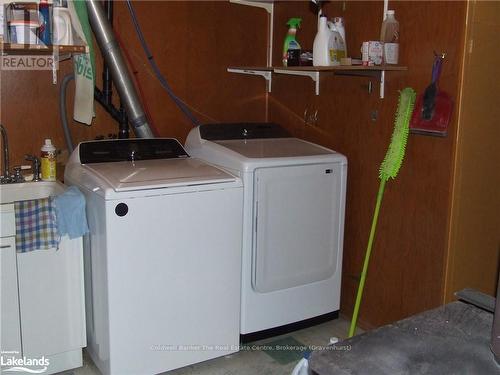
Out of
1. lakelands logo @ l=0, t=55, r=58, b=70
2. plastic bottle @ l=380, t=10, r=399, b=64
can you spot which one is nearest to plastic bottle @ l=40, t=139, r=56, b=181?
lakelands logo @ l=0, t=55, r=58, b=70

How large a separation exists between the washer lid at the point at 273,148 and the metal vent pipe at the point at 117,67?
1.45 ft

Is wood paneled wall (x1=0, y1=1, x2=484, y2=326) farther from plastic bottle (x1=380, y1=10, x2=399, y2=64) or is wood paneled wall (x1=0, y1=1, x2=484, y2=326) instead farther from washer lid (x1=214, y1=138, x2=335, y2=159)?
washer lid (x1=214, y1=138, x2=335, y2=159)

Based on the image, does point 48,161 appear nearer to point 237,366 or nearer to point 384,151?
point 237,366

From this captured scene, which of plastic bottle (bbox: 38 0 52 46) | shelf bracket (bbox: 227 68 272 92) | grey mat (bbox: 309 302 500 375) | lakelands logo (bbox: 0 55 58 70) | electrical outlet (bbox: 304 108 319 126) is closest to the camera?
grey mat (bbox: 309 302 500 375)

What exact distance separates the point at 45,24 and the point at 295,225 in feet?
5.06

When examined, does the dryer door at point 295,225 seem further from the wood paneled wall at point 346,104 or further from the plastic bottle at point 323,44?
the plastic bottle at point 323,44

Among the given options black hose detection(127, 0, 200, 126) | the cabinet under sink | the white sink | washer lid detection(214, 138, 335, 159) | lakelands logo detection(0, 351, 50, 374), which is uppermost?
black hose detection(127, 0, 200, 126)

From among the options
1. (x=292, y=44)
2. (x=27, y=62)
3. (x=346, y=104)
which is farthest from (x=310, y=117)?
(x=27, y=62)

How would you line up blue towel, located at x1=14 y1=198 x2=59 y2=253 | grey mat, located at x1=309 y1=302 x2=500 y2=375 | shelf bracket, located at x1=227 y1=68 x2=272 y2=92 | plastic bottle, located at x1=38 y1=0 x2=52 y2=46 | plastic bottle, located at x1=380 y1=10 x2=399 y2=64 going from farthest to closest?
1. shelf bracket, located at x1=227 y1=68 x2=272 y2=92
2. plastic bottle, located at x1=380 y1=10 x2=399 y2=64
3. plastic bottle, located at x1=38 y1=0 x2=52 y2=46
4. blue towel, located at x1=14 y1=198 x2=59 y2=253
5. grey mat, located at x1=309 y1=302 x2=500 y2=375

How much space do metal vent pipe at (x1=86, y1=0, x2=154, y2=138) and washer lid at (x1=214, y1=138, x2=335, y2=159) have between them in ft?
1.45

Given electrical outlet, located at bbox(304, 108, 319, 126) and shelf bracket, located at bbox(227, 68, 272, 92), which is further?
shelf bracket, located at bbox(227, 68, 272, 92)

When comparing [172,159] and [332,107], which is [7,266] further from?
[332,107]

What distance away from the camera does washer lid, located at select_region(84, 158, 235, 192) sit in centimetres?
220

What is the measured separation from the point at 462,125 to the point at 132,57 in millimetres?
1791
